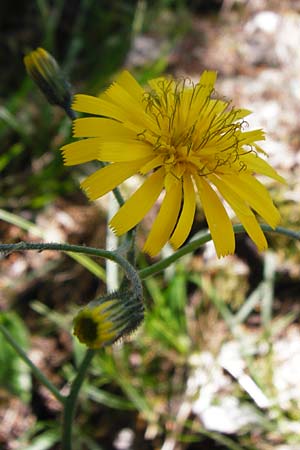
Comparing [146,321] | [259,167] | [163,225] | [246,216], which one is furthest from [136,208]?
[146,321]

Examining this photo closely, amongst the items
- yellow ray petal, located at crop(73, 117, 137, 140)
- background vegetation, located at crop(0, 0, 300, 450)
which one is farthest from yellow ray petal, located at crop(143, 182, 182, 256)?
background vegetation, located at crop(0, 0, 300, 450)

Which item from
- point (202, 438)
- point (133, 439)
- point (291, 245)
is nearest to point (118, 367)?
point (133, 439)

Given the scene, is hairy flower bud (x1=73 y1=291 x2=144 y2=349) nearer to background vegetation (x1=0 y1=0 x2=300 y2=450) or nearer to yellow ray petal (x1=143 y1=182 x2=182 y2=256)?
yellow ray petal (x1=143 y1=182 x2=182 y2=256)

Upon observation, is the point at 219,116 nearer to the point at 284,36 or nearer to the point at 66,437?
the point at 66,437

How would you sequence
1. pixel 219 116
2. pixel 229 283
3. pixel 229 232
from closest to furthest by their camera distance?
pixel 229 232, pixel 219 116, pixel 229 283

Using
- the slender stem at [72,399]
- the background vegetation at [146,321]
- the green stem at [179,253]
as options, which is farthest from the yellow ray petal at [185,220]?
the background vegetation at [146,321]
